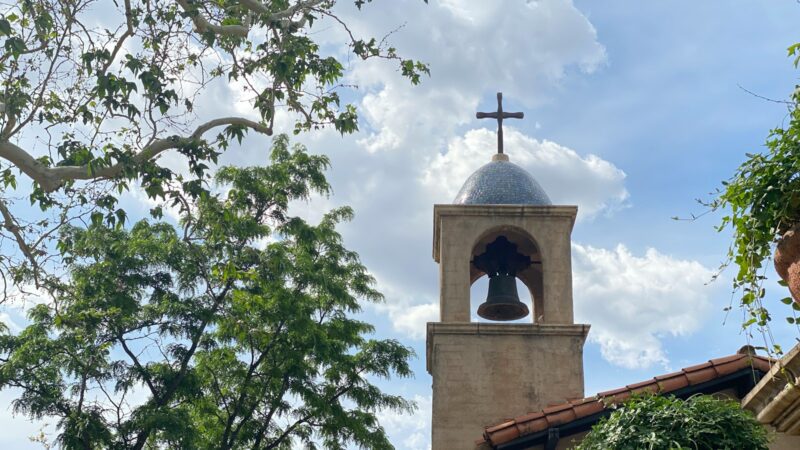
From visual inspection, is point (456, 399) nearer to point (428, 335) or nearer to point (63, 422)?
point (428, 335)

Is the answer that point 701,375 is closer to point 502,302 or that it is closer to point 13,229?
point 502,302

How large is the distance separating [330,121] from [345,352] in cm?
932

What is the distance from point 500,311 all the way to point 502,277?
600mm

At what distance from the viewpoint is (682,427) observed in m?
7.90

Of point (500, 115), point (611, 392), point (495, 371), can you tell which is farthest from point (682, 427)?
point (500, 115)

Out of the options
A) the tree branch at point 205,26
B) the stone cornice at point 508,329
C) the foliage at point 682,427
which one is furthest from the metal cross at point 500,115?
the foliage at point 682,427

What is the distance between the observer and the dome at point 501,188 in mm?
16297

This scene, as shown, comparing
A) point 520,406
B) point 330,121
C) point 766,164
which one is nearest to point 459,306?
point 520,406

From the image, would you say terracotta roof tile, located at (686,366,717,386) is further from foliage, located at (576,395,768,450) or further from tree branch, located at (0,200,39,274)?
tree branch, located at (0,200,39,274)

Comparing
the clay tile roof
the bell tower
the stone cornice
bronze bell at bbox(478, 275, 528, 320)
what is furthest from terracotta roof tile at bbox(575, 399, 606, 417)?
bronze bell at bbox(478, 275, 528, 320)

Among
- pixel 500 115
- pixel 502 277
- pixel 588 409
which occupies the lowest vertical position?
pixel 588 409

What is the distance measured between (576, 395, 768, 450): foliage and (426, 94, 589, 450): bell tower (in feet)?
20.2

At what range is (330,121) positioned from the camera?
10523 millimetres

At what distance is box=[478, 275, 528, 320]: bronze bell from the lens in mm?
A: 16031
